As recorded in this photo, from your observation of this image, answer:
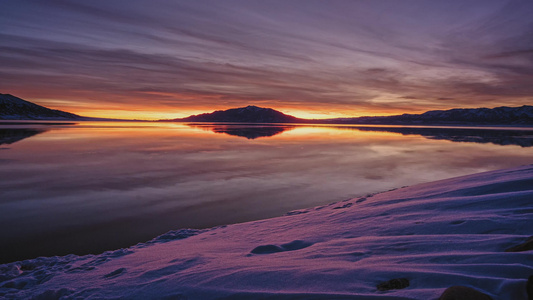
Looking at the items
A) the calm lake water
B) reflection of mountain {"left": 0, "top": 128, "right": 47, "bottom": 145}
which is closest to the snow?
the calm lake water

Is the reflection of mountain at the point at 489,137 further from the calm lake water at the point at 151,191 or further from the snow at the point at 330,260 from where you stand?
the snow at the point at 330,260

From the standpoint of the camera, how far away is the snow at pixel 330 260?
250 cm

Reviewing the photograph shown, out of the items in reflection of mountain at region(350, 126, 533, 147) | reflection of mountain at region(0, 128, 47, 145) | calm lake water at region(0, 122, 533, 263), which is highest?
reflection of mountain at region(350, 126, 533, 147)

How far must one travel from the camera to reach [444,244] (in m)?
3.27

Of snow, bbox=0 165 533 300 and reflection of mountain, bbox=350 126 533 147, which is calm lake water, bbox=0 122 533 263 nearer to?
snow, bbox=0 165 533 300

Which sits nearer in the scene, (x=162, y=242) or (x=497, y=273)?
(x=497, y=273)

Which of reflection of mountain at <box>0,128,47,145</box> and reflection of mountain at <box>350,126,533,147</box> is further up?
reflection of mountain at <box>350,126,533,147</box>

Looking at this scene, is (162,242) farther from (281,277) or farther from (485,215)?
(485,215)

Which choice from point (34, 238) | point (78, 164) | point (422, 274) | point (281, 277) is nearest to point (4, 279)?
point (34, 238)

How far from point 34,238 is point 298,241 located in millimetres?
5465

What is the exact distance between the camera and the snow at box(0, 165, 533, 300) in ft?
8.20

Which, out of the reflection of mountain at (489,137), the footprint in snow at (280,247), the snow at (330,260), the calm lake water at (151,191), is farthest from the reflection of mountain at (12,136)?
the reflection of mountain at (489,137)

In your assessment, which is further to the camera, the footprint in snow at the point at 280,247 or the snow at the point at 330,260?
the footprint in snow at the point at 280,247

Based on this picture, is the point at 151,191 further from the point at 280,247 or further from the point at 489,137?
the point at 489,137
